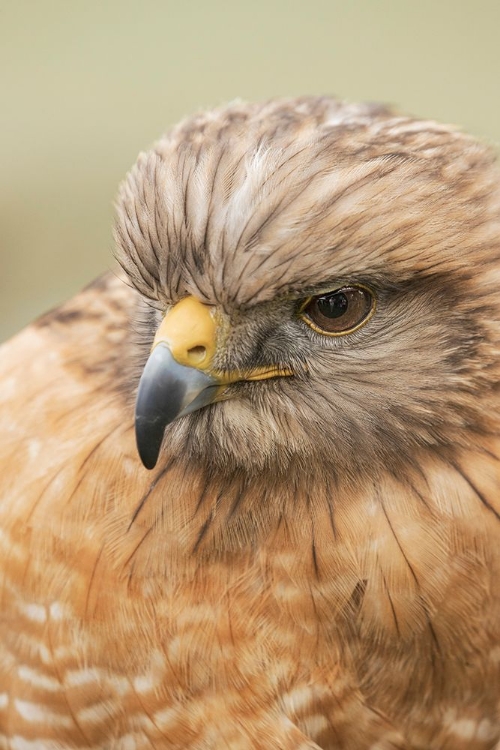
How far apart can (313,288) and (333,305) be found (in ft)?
0.17

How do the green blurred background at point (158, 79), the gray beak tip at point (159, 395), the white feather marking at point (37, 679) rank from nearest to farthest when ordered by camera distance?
the gray beak tip at point (159, 395) → the white feather marking at point (37, 679) → the green blurred background at point (158, 79)

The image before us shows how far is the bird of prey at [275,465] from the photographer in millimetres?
1663

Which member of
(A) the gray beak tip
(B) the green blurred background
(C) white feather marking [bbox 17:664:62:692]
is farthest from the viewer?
(B) the green blurred background

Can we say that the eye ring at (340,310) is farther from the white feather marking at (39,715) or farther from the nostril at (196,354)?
the white feather marking at (39,715)

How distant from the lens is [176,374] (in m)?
1.63

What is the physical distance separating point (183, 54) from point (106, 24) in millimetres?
407

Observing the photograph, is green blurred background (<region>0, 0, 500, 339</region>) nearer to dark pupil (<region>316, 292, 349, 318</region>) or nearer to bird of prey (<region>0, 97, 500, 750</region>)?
bird of prey (<region>0, 97, 500, 750</region>)

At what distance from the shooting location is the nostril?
1.66 m

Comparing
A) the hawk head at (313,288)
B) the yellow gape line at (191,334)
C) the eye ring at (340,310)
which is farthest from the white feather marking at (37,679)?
the eye ring at (340,310)

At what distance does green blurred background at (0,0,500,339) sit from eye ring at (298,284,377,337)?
3377 millimetres

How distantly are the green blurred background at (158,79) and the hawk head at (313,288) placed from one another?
129 inches

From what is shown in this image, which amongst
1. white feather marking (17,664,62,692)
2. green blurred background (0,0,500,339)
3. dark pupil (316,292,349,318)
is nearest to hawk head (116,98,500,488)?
dark pupil (316,292,349,318)

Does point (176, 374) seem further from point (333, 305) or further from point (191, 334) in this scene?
point (333, 305)

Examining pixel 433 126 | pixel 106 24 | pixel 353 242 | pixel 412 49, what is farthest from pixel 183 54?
pixel 353 242
